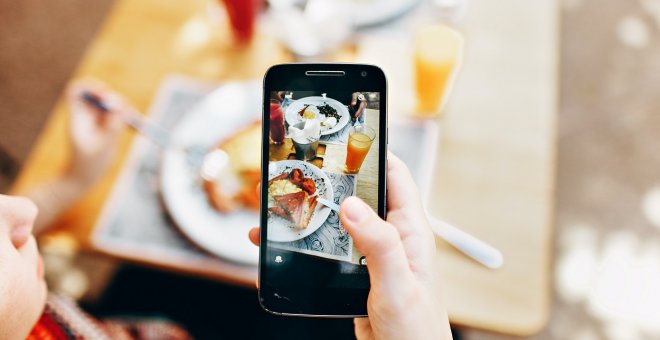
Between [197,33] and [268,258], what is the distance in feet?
2.08

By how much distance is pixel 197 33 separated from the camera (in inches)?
44.8

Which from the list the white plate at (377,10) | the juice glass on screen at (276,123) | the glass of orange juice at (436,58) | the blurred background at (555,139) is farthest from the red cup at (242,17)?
the juice glass on screen at (276,123)

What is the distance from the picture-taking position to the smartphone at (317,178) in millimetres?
672

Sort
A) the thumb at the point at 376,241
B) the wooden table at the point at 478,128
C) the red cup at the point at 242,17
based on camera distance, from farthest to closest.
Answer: the red cup at the point at 242,17
the wooden table at the point at 478,128
the thumb at the point at 376,241

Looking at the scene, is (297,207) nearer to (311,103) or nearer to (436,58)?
(311,103)

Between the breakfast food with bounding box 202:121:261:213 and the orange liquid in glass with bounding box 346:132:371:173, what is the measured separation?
29cm

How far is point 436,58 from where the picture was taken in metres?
0.96

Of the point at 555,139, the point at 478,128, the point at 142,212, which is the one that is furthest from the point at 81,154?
the point at 555,139

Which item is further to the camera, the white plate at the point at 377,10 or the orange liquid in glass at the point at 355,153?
the white plate at the point at 377,10

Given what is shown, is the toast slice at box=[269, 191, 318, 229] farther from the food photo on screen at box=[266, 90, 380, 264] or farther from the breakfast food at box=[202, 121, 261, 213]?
the breakfast food at box=[202, 121, 261, 213]

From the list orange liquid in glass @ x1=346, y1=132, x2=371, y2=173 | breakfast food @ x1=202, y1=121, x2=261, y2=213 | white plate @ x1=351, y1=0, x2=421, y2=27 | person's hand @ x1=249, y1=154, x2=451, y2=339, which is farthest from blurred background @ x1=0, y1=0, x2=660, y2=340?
orange liquid in glass @ x1=346, y1=132, x2=371, y2=173

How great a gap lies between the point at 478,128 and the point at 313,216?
0.48 metres

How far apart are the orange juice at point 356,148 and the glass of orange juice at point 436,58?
336 millimetres

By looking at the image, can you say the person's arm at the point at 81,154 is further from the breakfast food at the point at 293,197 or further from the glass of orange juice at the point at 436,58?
the glass of orange juice at the point at 436,58
